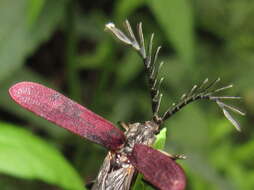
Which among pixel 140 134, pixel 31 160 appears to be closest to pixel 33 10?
pixel 31 160

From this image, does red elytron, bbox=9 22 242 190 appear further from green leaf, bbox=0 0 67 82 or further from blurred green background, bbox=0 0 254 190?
green leaf, bbox=0 0 67 82

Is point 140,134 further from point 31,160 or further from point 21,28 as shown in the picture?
point 21,28

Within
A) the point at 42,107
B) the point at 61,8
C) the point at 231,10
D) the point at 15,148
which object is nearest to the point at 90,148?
the point at 61,8

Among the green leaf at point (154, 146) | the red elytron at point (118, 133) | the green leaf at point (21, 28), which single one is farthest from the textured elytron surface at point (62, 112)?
the green leaf at point (21, 28)

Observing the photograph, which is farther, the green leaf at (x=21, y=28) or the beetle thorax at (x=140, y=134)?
the green leaf at (x=21, y=28)

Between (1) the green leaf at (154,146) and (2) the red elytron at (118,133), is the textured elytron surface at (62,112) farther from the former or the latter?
(1) the green leaf at (154,146)

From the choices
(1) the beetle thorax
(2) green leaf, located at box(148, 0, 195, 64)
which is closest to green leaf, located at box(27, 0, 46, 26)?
(2) green leaf, located at box(148, 0, 195, 64)

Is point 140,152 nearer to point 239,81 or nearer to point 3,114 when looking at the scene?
point 239,81
